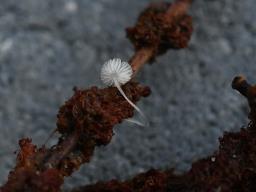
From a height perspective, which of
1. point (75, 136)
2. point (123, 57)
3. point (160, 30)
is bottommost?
point (75, 136)

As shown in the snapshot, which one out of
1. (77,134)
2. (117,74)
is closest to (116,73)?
(117,74)

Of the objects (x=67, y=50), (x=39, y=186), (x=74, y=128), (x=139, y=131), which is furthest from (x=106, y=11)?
(x=39, y=186)

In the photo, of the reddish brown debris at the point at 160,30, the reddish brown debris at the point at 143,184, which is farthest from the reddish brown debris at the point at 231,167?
the reddish brown debris at the point at 160,30

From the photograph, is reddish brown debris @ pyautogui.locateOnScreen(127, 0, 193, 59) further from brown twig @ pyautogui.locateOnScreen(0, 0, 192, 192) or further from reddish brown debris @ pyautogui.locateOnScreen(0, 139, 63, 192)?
reddish brown debris @ pyautogui.locateOnScreen(0, 139, 63, 192)

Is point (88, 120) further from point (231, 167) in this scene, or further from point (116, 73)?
point (231, 167)

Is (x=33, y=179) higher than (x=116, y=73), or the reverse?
(x=116, y=73)

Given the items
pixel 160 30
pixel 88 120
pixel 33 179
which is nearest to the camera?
pixel 33 179

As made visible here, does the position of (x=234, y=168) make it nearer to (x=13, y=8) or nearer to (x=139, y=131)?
(x=139, y=131)
